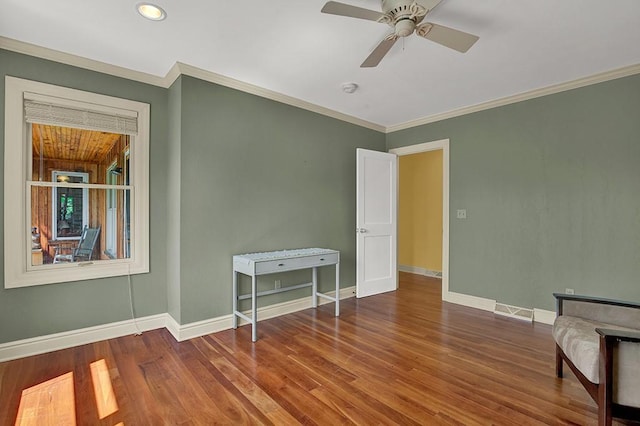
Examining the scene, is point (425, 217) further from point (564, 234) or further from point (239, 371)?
point (239, 371)

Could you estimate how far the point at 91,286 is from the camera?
2.93m

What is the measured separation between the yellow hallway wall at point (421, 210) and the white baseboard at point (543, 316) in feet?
7.66

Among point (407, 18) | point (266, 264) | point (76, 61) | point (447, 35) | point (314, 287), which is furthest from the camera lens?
point (314, 287)

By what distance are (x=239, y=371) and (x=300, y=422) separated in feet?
2.52

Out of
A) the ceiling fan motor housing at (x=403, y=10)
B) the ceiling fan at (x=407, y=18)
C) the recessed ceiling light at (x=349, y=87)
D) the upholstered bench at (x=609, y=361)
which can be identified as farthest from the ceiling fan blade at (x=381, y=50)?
the upholstered bench at (x=609, y=361)

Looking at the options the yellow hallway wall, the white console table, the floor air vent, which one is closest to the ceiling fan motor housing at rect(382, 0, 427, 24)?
the white console table

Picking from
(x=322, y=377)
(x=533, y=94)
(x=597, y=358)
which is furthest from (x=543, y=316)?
(x=322, y=377)

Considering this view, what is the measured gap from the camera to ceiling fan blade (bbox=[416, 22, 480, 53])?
6.67 ft

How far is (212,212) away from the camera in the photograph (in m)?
3.23

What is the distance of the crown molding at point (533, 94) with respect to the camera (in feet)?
10.0

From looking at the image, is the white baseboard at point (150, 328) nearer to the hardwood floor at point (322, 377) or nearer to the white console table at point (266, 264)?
the hardwood floor at point (322, 377)

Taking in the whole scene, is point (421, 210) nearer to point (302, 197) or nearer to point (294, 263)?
point (302, 197)

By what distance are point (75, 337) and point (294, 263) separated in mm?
2060

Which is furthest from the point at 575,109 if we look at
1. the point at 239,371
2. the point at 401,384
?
the point at 239,371
